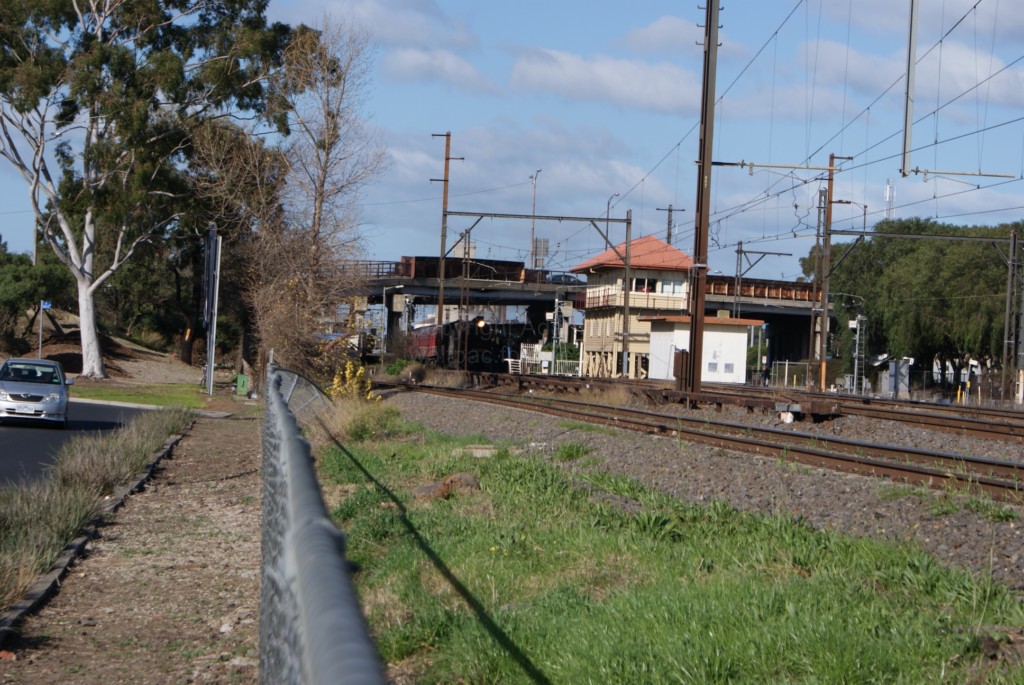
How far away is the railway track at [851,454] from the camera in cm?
1165

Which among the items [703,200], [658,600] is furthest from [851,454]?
[703,200]

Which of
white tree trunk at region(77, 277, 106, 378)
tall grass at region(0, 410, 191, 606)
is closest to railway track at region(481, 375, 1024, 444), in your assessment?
tall grass at region(0, 410, 191, 606)

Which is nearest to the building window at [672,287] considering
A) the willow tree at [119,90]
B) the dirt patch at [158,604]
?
the willow tree at [119,90]

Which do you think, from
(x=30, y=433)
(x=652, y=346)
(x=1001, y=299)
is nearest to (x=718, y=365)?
(x=652, y=346)

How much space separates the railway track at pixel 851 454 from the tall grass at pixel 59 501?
8397 mm

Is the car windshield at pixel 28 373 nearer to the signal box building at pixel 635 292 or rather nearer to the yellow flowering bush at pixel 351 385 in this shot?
the yellow flowering bush at pixel 351 385

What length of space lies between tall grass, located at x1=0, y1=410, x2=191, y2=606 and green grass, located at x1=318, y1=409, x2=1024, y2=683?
2531 mm

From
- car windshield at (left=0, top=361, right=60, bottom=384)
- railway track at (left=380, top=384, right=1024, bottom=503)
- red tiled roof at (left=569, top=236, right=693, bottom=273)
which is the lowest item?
railway track at (left=380, top=384, right=1024, bottom=503)

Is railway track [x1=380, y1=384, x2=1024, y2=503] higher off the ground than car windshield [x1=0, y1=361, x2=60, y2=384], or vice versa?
car windshield [x1=0, y1=361, x2=60, y2=384]

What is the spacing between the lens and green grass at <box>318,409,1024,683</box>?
216 inches

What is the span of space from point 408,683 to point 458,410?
66.5 ft

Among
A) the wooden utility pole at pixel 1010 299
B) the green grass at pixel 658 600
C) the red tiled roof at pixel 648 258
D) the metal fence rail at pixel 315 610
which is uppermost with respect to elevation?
the red tiled roof at pixel 648 258

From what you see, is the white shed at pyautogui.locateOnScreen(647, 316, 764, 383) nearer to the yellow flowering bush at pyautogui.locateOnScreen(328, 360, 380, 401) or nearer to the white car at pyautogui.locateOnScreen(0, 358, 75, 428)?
the yellow flowering bush at pyautogui.locateOnScreen(328, 360, 380, 401)

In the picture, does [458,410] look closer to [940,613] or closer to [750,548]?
[750,548]
